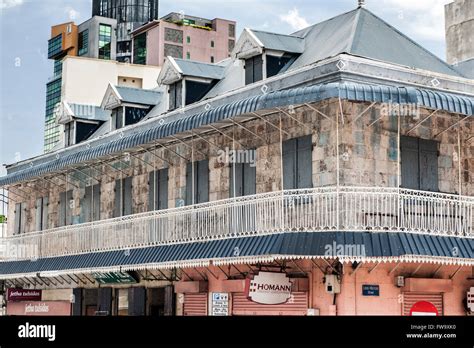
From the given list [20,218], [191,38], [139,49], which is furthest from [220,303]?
[139,49]

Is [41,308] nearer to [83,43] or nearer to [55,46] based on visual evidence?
[83,43]

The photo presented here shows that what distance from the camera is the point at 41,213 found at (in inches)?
1303

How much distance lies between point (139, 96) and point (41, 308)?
26.9ft

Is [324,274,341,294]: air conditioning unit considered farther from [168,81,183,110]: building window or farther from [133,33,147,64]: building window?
[133,33,147,64]: building window

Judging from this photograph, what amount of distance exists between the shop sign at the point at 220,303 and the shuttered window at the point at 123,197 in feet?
19.5

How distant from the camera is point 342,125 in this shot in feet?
63.9

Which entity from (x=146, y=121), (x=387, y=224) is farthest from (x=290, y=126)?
(x=146, y=121)

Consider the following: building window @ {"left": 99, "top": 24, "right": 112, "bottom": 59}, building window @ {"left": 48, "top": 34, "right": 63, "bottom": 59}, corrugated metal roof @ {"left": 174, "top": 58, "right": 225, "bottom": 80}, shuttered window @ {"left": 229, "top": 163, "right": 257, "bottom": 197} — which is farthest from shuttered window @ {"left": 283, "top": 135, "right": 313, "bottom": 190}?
building window @ {"left": 48, "top": 34, "right": 63, "bottom": 59}

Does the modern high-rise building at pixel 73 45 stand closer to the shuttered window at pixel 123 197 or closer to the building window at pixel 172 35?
the building window at pixel 172 35

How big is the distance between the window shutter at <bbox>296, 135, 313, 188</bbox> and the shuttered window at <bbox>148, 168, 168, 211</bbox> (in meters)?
6.18

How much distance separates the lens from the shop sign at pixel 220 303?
2194cm

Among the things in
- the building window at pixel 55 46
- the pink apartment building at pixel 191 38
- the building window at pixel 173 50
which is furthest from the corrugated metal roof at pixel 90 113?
the building window at pixel 55 46
